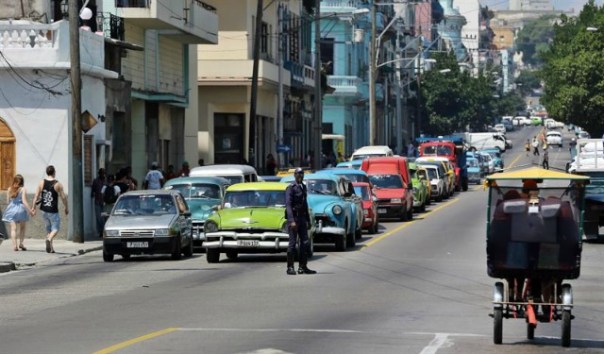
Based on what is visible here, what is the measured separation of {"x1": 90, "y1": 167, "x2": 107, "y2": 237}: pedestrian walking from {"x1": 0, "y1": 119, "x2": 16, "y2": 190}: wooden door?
2.12 m

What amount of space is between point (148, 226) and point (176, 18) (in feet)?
73.0

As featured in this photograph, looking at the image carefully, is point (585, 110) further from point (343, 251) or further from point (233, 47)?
point (343, 251)

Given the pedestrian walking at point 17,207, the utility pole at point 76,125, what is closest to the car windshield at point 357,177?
the utility pole at point 76,125

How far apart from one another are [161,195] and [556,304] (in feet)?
56.2

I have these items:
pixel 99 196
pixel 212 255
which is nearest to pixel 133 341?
pixel 212 255

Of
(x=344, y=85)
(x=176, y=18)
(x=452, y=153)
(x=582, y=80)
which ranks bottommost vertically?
(x=452, y=153)

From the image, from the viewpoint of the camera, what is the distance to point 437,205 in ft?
208

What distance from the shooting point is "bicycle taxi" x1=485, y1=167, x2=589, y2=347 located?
17.7 m

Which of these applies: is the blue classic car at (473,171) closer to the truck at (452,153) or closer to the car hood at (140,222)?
the truck at (452,153)

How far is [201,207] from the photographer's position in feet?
→ 120

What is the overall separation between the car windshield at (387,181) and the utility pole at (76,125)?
12960 mm

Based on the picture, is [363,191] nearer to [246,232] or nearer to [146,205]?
[146,205]

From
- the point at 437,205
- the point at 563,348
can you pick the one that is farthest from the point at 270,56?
the point at 563,348

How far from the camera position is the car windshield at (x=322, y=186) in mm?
38219
